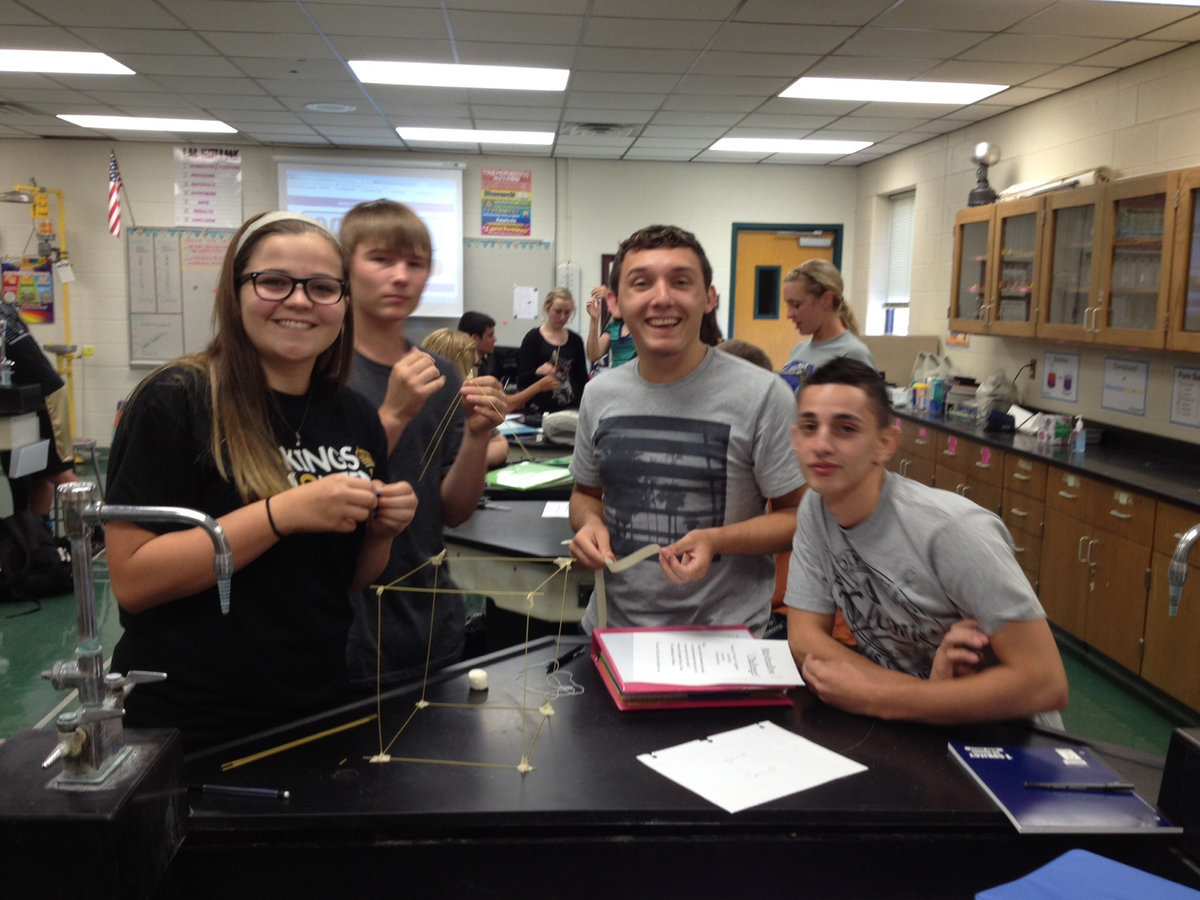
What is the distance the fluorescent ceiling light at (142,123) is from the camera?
6.29 metres

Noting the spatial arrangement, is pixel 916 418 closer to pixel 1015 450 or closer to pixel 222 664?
pixel 1015 450

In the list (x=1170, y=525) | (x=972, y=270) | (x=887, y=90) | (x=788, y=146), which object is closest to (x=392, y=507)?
(x=1170, y=525)

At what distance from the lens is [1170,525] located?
123 inches

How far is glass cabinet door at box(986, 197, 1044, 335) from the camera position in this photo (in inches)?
179

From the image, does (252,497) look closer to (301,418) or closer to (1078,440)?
(301,418)

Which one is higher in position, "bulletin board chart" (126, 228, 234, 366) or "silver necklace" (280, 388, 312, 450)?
"bulletin board chart" (126, 228, 234, 366)

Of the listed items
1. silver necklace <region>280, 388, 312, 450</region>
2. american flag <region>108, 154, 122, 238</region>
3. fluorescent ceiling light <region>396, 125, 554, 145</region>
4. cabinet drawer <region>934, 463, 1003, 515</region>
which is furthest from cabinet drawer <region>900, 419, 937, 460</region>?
american flag <region>108, 154, 122, 238</region>

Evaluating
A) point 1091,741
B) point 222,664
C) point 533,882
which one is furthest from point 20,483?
point 1091,741

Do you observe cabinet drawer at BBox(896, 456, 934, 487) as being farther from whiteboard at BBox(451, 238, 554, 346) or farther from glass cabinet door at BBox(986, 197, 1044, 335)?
whiteboard at BBox(451, 238, 554, 346)

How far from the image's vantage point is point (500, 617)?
117 inches

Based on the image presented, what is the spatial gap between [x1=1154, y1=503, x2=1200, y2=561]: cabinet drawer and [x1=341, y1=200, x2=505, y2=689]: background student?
262 centimetres

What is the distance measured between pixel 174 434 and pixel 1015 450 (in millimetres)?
3967

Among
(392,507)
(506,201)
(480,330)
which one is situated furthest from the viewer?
(506,201)

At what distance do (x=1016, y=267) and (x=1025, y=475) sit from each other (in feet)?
4.44
